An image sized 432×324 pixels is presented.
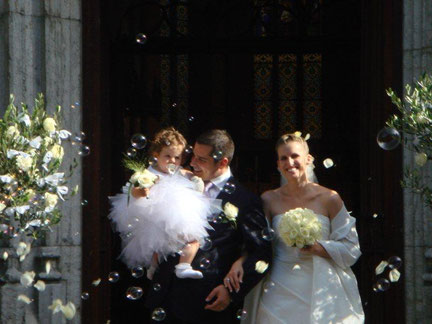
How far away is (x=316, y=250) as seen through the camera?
6.39 m

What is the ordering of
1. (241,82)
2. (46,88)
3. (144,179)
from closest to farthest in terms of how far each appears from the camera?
(144,179) < (46,88) < (241,82)

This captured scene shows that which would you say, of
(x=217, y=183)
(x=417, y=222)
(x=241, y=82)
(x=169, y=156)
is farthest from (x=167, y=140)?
(x=241, y=82)

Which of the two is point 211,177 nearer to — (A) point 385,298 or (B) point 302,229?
(B) point 302,229

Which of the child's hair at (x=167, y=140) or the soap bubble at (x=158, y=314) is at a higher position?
the child's hair at (x=167, y=140)

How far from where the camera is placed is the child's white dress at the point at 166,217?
623 centimetres

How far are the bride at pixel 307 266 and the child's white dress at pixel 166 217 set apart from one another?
0.35 metres

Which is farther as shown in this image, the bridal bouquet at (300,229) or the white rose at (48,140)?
the white rose at (48,140)

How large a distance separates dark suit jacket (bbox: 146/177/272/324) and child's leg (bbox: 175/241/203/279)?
Result: 0.05 m

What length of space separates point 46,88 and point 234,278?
2.30 m

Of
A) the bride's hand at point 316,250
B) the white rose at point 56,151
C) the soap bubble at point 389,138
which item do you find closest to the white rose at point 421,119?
the soap bubble at point 389,138

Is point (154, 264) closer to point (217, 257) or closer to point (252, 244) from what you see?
point (217, 257)

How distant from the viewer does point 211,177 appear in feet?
21.3

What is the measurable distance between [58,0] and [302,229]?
9.13 ft

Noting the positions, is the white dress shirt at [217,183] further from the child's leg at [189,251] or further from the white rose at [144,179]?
the white rose at [144,179]
